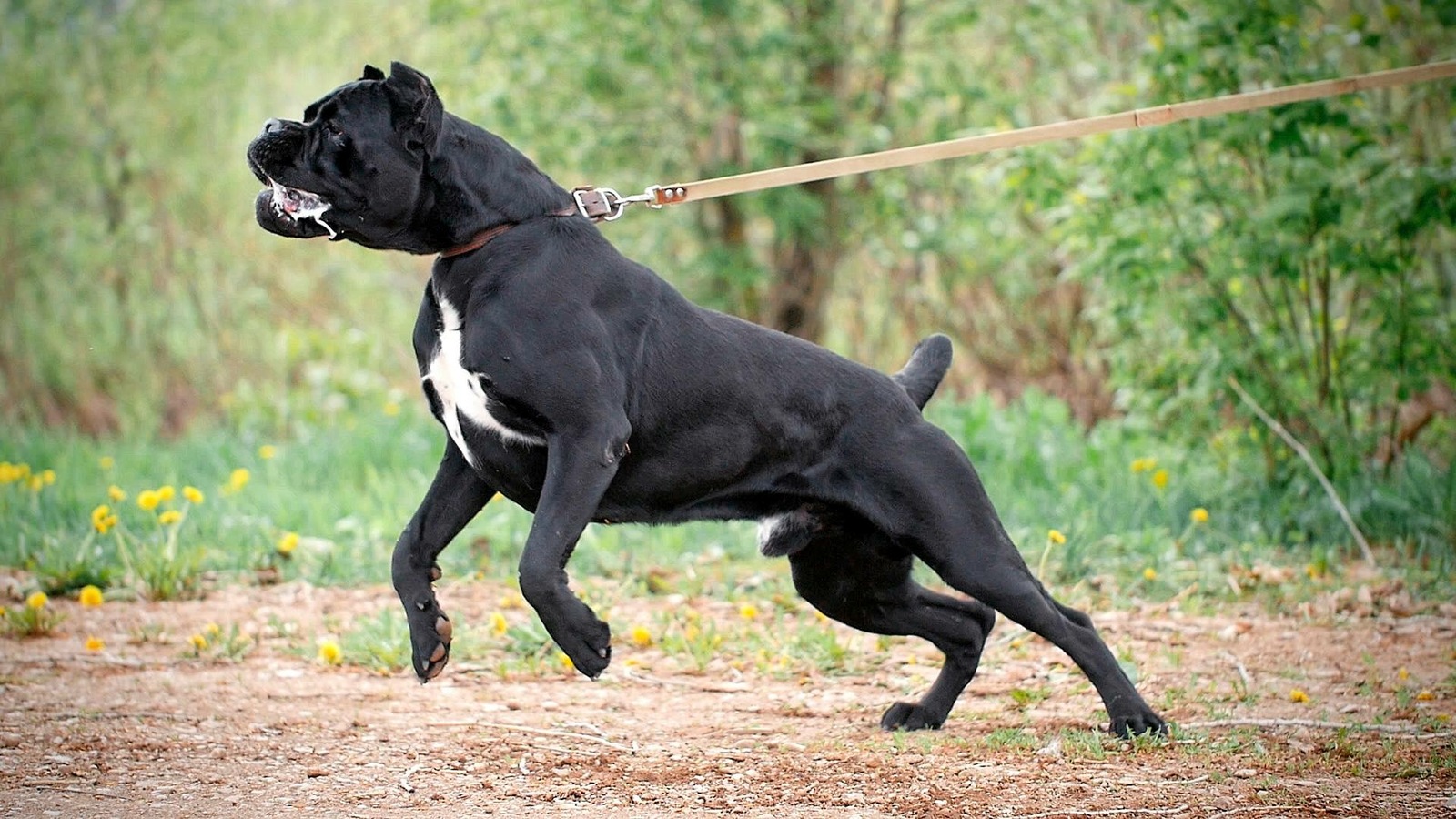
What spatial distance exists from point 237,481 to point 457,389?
136 inches

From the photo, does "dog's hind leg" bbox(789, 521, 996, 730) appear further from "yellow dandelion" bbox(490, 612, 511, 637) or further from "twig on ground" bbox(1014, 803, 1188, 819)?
"yellow dandelion" bbox(490, 612, 511, 637)

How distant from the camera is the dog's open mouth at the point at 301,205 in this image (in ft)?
11.8

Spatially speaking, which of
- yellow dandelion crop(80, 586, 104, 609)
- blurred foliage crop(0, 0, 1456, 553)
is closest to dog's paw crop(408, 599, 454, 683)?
yellow dandelion crop(80, 586, 104, 609)

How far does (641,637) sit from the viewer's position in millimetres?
5195

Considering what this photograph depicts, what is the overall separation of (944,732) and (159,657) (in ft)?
8.72

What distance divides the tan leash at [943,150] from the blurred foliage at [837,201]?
5.64 feet

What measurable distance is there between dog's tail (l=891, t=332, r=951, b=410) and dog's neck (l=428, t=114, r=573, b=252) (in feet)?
3.67

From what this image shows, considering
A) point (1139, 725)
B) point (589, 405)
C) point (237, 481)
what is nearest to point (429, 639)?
point (589, 405)

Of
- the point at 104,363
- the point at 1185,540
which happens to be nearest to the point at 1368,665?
the point at 1185,540

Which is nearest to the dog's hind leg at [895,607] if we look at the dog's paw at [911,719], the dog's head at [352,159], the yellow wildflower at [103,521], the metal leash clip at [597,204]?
the dog's paw at [911,719]

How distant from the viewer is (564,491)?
3549 mm

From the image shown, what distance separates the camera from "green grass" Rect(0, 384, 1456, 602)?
6.04 m

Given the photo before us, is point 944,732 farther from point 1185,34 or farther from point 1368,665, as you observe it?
point 1185,34

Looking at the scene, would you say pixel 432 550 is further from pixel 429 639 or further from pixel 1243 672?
pixel 1243 672
